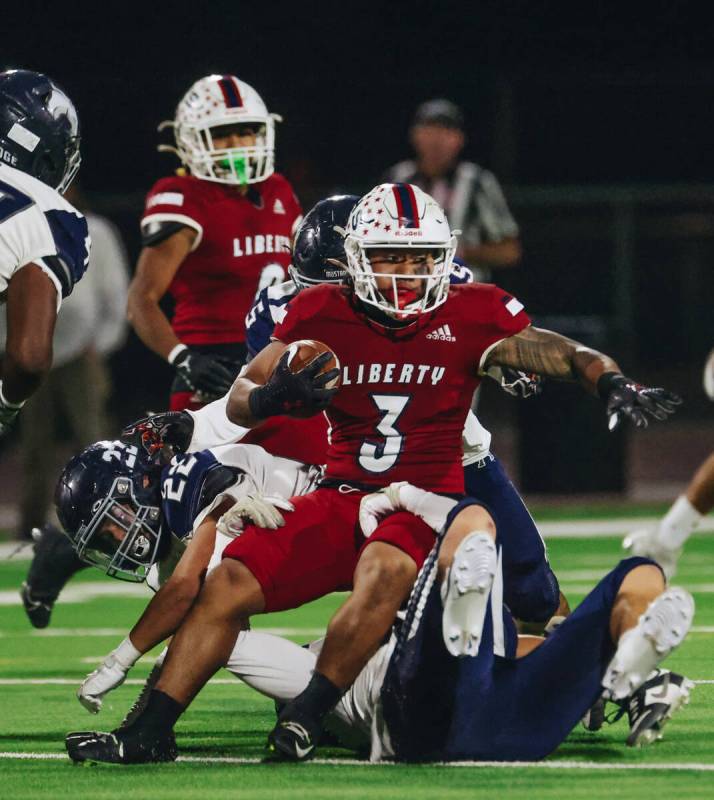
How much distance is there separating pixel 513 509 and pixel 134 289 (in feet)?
7.00

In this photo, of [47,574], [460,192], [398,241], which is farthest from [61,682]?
[460,192]

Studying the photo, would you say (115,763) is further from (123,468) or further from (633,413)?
(633,413)

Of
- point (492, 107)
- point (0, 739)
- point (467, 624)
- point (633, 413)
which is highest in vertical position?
point (492, 107)

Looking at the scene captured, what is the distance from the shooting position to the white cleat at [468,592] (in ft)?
13.5

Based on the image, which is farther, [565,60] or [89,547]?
[565,60]

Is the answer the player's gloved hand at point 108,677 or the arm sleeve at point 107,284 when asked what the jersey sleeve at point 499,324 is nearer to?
the player's gloved hand at point 108,677

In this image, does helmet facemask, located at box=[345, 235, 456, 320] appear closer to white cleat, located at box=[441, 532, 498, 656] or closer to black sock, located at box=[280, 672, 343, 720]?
white cleat, located at box=[441, 532, 498, 656]

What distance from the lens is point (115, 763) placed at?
14.4ft

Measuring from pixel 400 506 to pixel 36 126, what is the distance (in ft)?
4.76

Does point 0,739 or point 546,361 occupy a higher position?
point 546,361

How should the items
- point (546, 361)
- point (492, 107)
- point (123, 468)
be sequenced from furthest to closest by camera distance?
1. point (492, 107)
2. point (123, 468)
3. point (546, 361)

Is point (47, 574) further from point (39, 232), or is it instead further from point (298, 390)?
point (298, 390)

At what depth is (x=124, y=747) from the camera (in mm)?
4348

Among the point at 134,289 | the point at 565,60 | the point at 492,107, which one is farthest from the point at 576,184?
the point at 134,289
